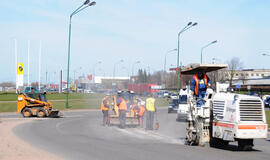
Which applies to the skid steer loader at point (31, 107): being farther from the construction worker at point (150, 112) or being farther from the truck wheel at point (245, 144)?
the truck wheel at point (245, 144)

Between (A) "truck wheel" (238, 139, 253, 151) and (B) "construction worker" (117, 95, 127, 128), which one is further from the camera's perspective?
(B) "construction worker" (117, 95, 127, 128)

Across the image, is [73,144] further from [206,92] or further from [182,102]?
[182,102]

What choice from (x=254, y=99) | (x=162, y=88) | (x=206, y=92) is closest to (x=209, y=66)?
(x=206, y=92)

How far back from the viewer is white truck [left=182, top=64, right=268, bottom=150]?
35.2ft

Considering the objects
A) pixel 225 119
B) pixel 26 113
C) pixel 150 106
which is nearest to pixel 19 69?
pixel 26 113

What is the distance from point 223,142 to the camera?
1248cm

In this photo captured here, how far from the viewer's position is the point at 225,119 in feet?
36.9

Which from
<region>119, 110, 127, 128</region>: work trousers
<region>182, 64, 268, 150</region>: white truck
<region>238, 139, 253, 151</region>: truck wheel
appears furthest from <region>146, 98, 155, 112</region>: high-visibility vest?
<region>238, 139, 253, 151</region>: truck wheel

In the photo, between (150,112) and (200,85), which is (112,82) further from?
(200,85)

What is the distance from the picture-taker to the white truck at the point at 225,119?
35.2 feet

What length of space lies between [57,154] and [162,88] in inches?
3674

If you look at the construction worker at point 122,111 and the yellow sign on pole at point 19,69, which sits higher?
the yellow sign on pole at point 19,69

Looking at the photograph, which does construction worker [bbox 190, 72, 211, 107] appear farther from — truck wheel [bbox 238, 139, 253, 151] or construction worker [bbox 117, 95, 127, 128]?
construction worker [bbox 117, 95, 127, 128]

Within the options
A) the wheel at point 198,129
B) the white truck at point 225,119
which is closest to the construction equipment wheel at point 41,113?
the white truck at point 225,119
